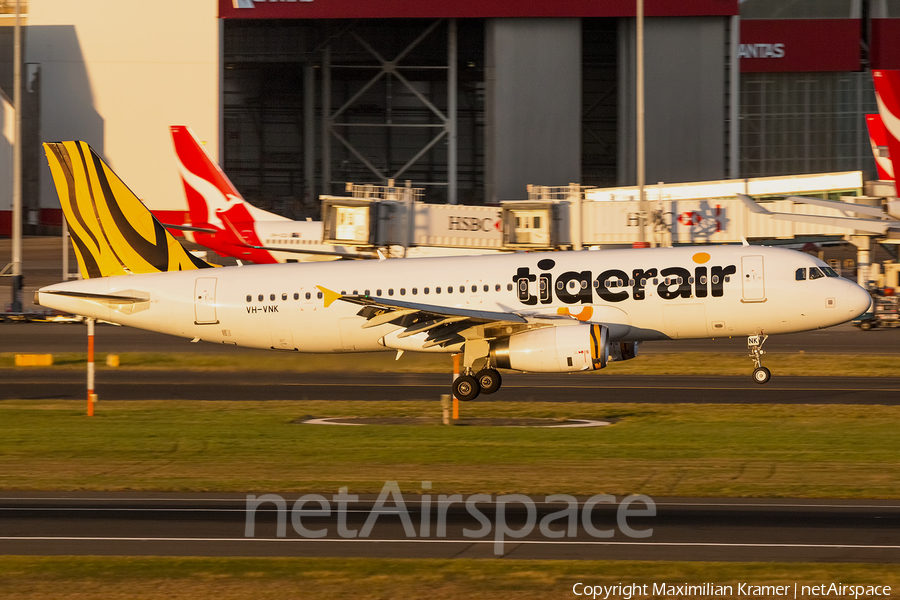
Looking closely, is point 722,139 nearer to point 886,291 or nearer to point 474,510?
point 886,291

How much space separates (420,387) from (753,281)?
11.1 m

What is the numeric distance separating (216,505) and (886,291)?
4022 centimetres

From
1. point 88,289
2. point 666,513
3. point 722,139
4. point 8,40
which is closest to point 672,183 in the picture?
point 722,139

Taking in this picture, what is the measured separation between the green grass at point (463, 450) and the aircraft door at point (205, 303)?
8.07 ft

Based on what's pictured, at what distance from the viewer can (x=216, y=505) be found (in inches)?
744

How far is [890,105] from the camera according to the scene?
45.9m

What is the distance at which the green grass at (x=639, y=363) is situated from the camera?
36969 millimetres

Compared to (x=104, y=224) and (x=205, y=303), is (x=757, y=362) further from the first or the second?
(x=104, y=224)

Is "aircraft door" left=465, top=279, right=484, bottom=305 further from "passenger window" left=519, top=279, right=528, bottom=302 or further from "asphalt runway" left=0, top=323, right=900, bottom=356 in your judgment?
"asphalt runway" left=0, top=323, right=900, bottom=356

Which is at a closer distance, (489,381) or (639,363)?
(489,381)

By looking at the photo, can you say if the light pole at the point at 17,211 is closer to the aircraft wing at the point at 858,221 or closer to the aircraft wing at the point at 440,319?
the aircraft wing at the point at 440,319
